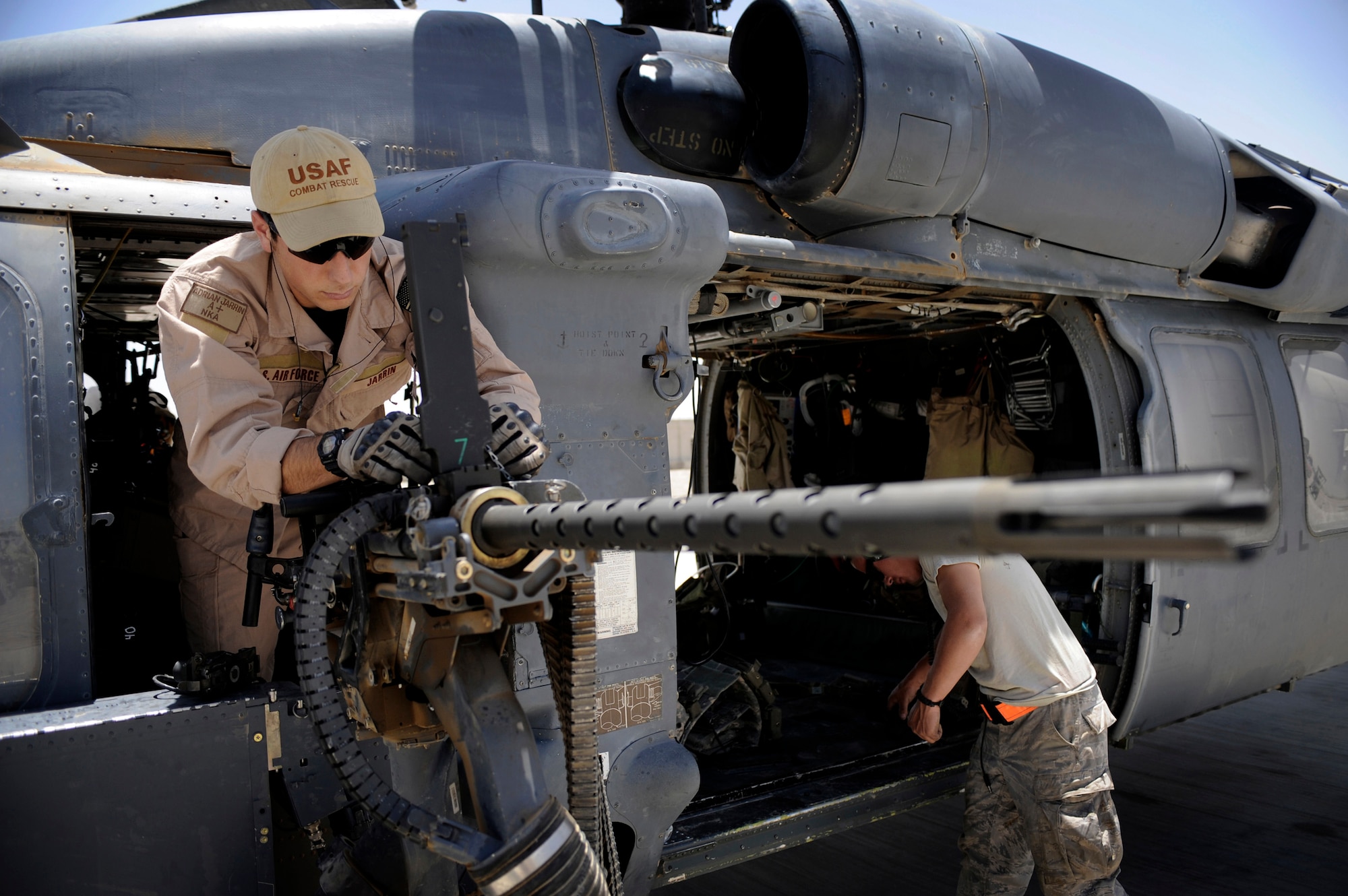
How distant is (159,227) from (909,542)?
209 centimetres

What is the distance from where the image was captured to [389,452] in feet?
5.67

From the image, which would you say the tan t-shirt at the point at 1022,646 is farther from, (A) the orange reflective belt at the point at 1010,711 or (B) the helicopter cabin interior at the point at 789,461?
(B) the helicopter cabin interior at the point at 789,461

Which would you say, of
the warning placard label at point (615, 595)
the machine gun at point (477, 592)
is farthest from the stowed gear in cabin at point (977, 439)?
the machine gun at point (477, 592)

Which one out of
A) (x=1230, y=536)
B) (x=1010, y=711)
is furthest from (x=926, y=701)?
(x=1230, y=536)

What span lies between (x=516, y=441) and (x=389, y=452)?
24 centimetres

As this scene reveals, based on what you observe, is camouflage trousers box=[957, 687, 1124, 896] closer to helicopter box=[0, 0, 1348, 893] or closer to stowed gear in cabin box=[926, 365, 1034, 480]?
helicopter box=[0, 0, 1348, 893]

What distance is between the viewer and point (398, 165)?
3035 millimetres

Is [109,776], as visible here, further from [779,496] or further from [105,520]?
[779,496]

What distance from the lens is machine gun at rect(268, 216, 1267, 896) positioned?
128cm

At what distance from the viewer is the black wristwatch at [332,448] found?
70.7 inches

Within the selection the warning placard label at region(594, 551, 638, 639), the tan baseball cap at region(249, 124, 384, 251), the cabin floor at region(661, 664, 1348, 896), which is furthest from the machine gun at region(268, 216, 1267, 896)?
the cabin floor at region(661, 664, 1348, 896)

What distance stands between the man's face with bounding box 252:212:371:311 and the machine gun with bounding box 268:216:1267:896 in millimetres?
302

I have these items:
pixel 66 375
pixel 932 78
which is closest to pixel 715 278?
pixel 932 78

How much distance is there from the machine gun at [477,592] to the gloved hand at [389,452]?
0.03 metres
